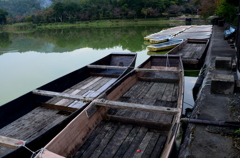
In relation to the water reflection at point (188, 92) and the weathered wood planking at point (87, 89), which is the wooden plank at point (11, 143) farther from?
the water reflection at point (188, 92)

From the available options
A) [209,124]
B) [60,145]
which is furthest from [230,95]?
[60,145]

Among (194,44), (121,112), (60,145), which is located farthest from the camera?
(194,44)

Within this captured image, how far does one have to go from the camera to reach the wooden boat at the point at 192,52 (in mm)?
8742

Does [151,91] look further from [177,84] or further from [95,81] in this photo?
[95,81]

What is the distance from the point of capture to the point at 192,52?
10867mm

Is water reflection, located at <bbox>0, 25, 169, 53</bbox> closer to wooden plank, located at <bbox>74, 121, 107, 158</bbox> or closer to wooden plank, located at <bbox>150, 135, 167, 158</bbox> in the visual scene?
wooden plank, located at <bbox>74, 121, 107, 158</bbox>

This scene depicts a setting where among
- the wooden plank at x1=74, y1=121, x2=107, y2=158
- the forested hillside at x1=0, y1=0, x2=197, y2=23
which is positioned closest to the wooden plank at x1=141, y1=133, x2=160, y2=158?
the wooden plank at x1=74, y1=121, x2=107, y2=158

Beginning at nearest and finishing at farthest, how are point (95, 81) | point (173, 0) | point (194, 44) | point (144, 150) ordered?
point (144, 150), point (95, 81), point (194, 44), point (173, 0)

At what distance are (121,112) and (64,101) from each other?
1.66 m

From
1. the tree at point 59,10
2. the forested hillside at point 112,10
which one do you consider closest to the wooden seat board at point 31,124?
the forested hillside at point 112,10

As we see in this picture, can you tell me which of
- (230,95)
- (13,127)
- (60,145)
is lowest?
(13,127)

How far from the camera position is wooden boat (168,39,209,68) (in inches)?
344

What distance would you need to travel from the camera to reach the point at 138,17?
54.0 m

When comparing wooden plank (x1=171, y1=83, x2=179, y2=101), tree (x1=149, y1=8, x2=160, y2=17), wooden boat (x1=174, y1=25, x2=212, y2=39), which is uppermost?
tree (x1=149, y1=8, x2=160, y2=17)
